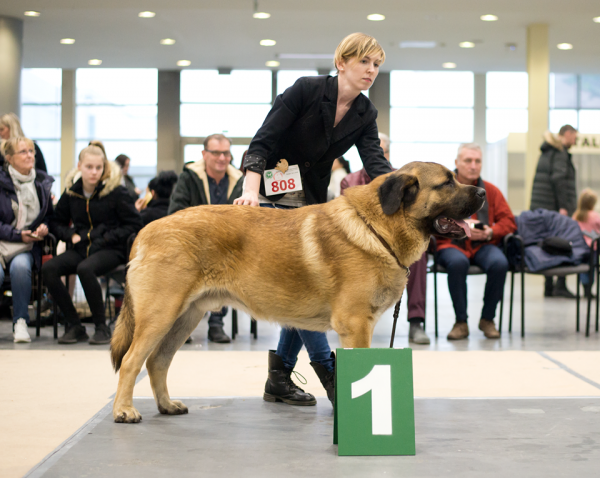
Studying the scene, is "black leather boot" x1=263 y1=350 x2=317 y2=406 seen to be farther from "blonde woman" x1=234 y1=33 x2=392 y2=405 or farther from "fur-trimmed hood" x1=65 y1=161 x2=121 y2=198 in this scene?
"fur-trimmed hood" x1=65 y1=161 x2=121 y2=198

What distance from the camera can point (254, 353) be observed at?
17.0 feet

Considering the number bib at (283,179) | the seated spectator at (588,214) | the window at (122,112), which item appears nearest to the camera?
the number bib at (283,179)

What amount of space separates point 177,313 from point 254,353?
7.12ft

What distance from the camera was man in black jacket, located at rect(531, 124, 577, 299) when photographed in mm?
9180

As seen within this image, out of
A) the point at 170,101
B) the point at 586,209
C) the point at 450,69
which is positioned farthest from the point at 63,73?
the point at 586,209

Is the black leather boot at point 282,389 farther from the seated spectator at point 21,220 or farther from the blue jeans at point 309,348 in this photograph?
the seated spectator at point 21,220

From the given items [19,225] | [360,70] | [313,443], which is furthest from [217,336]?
[360,70]

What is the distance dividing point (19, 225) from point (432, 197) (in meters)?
4.25

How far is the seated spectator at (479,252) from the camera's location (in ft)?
19.5

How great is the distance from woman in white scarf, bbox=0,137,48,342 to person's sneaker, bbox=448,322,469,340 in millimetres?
3726

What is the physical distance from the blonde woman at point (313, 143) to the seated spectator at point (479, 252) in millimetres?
2605

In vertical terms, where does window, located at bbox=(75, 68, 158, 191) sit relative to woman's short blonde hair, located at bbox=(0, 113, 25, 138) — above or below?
above

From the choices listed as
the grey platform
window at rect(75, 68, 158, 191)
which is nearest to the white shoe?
the grey platform

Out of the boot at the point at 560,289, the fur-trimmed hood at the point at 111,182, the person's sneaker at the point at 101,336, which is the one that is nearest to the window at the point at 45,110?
the fur-trimmed hood at the point at 111,182
